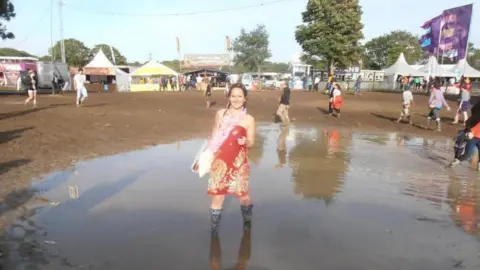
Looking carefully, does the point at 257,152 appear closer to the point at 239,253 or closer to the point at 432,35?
the point at 239,253

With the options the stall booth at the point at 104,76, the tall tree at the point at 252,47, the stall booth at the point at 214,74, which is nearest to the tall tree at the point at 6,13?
the stall booth at the point at 104,76

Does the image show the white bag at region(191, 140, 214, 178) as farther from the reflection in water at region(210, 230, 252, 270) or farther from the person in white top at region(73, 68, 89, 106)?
the person in white top at region(73, 68, 89, 106)

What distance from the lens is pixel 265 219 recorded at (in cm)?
501

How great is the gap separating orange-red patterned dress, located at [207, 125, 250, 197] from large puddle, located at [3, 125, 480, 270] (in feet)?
1.89

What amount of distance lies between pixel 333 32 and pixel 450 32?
16.4m

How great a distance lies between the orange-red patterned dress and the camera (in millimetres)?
4234

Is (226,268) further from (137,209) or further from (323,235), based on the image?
(137,209)

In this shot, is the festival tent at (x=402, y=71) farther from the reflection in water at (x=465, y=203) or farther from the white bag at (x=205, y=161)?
the white bag at (x=205, y=161)

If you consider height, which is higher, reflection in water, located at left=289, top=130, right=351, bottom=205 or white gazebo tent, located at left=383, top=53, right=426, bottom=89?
white gazebo tent, located at left=383, top=53, right=426, bottom=89

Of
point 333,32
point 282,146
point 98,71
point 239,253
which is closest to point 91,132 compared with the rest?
point 282,146

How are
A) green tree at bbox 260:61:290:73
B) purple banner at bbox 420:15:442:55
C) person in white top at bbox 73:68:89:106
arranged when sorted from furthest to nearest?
1. green tree at bbox 260:61:290:73
2. purple banner at bbox 420:15:442:55
3. person in white top at bbox 73:68:89:106

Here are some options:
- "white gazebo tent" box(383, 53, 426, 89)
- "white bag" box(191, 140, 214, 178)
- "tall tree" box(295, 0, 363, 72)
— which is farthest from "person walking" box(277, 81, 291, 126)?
"white gazebo tent" box(383, 53, 426, 89)

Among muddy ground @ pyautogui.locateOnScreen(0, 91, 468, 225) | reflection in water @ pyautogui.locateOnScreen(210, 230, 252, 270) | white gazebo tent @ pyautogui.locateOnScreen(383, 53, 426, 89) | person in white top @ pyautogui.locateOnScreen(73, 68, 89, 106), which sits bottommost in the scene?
reflection in water @ pyautogui.locateOnScreen(210, 230, 252, 270)

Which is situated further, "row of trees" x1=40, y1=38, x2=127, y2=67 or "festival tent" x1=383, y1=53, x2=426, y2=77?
"row of trees" x1=40, y1=38, x2=127, y2=67
